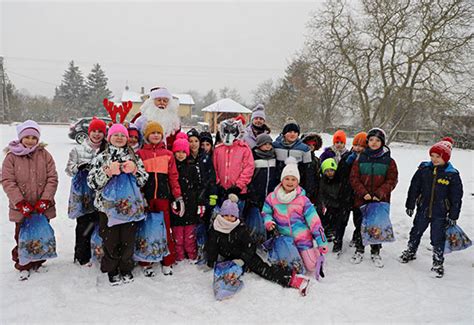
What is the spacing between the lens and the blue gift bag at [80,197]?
3.72 m

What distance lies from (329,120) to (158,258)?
93.1 feet

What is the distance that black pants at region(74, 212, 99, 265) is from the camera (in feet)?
12.7

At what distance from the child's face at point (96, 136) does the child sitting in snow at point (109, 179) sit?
30 centimetres

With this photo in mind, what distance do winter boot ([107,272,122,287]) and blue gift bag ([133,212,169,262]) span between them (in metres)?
0.27

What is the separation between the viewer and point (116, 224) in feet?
11.1

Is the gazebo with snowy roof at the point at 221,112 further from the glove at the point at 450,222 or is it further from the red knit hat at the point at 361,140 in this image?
the glove at the point at 450,222

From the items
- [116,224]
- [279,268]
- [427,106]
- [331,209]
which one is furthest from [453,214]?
[427,106]

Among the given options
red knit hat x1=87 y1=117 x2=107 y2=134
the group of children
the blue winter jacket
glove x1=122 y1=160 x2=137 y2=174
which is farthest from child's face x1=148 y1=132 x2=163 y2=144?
the blue winter jacket

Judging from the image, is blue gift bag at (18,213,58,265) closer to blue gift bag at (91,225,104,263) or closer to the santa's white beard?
blue gift bag at (91,225,104,263)

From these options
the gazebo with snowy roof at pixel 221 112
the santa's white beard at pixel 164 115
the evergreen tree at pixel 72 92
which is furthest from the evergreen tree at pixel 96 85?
the santa's white beard at pixel 164 115

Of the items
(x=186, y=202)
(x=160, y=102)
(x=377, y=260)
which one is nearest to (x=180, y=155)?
(x=186, y=202)

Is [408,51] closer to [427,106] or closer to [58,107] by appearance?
[427,106]

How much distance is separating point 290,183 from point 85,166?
2.50 m

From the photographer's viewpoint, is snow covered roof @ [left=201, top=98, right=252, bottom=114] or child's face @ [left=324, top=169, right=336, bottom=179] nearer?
child's face @ [left=324, top=169, right=336, bottom=179]
